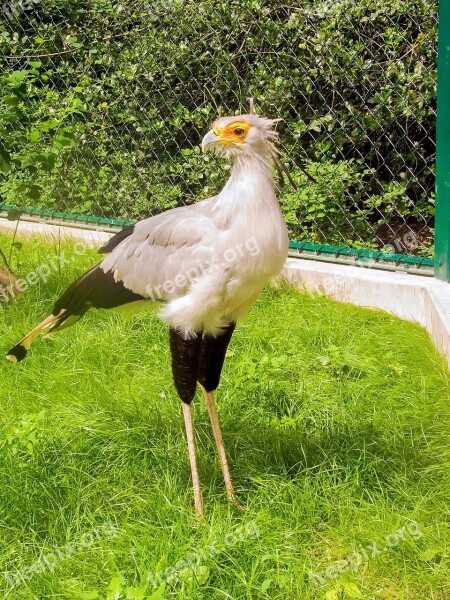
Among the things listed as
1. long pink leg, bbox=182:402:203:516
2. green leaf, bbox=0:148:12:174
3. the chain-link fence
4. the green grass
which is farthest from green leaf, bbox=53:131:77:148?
long pink leg, bbox=182:402:203:516

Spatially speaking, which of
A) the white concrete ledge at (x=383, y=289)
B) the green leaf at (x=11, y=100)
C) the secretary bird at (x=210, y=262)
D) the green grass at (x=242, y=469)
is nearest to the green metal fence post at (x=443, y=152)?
the white concrete ledge at (x=383, y=289)

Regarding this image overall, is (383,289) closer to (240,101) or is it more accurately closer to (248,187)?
(240,101)

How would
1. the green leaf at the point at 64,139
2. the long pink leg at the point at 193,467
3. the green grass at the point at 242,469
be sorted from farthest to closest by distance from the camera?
the green leaf at the point at 64,139
the long pink leg at the point at 193,467
the green grass at the point at 242,469

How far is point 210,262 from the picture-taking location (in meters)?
2.56

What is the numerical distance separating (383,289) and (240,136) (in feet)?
7.34

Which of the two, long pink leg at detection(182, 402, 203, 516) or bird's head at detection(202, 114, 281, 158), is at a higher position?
bird's head at detection(202, 114, 281, 158)

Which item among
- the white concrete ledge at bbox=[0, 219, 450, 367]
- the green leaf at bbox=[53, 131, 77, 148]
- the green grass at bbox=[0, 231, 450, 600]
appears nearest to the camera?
the green grass at bbox=[0, 231, 450, 600]

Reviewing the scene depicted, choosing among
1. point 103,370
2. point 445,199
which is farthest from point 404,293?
point 103,370

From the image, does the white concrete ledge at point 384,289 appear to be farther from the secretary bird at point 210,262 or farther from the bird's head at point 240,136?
the bird's head at point 240,136

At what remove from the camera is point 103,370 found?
394 centimetres

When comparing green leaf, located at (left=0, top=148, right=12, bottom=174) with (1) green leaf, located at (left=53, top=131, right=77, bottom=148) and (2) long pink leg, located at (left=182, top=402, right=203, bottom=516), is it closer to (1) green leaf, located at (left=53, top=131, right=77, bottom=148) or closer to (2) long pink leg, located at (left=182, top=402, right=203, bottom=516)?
(1) green leaf, located at (left=53, top=131, right=77, bottom=148)

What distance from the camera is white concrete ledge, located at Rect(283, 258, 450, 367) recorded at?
4.10 m

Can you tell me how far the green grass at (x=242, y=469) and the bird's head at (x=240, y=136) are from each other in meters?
1.26

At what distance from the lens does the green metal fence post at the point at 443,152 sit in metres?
4.11
